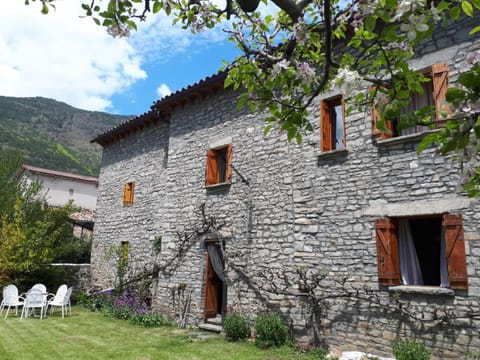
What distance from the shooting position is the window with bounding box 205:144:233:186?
32.4 feet

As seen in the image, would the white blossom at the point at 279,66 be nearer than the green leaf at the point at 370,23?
No

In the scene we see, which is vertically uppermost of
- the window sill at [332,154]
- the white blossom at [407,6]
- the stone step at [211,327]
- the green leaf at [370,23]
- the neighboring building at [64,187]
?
the neighboring building at [64,187]

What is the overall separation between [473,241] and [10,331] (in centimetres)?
963

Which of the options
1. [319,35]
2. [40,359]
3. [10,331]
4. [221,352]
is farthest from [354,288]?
[10,331]

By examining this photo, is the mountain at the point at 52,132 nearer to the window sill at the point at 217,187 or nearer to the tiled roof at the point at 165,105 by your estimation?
the tiled roof at the point at 165,105

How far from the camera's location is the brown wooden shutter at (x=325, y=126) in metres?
7.56

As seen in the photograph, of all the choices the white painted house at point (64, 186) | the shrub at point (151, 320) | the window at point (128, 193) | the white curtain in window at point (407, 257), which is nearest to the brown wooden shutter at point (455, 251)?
the white curtain in window at point (407, 257)

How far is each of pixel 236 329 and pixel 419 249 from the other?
3.99 meters

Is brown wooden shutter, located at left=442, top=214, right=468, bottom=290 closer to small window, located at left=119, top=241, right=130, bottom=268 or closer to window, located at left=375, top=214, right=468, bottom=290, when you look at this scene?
window, located at left=375, top=214, right=468, bottom=290

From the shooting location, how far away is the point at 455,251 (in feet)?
18.1

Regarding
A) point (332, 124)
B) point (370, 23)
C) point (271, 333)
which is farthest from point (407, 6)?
point (271, 333)

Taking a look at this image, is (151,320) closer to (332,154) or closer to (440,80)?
(332,154)

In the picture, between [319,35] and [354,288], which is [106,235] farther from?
[319,35]

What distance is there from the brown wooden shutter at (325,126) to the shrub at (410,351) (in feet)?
12.3
